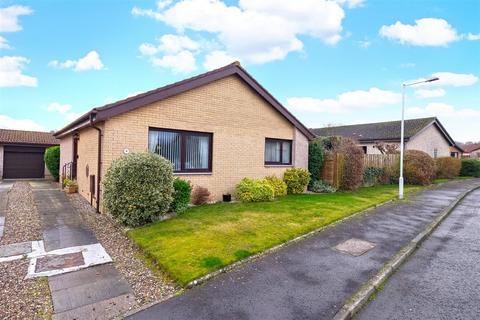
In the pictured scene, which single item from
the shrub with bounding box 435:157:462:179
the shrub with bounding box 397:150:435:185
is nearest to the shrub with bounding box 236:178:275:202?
the shrub with bounding box 397:150:435:185

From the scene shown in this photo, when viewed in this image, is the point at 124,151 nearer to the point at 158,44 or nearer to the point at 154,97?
the point at 154,97

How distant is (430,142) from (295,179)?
21637mm

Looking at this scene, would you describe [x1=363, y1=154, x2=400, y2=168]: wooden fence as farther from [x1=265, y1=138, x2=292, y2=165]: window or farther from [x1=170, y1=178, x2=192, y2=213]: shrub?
[x1=170, y1=178, x2=192, y2=213]: shrub

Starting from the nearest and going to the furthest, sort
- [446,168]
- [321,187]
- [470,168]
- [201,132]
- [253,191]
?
[201,132]
[253,191]
[321,187]
[446,168]
[470,168]

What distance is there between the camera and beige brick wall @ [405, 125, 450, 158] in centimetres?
2452

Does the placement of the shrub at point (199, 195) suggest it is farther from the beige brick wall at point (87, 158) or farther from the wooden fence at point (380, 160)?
the wooden fence at point (380, 160)

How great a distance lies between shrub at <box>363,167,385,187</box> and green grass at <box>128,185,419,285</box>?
7368mm

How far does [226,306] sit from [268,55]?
1531 cm

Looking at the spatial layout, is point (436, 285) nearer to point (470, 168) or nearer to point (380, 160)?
point (380, 160)

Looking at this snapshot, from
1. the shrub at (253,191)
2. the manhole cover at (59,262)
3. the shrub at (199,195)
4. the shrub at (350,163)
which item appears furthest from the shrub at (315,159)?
the manhole cover at (59,262)

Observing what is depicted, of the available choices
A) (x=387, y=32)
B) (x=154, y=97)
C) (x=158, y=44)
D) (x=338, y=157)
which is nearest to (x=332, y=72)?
(x=387, y=32)

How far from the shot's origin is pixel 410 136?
77.6 ft

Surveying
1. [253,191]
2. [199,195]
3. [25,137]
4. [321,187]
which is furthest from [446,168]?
[25,137]

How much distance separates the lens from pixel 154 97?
875 centimetres
